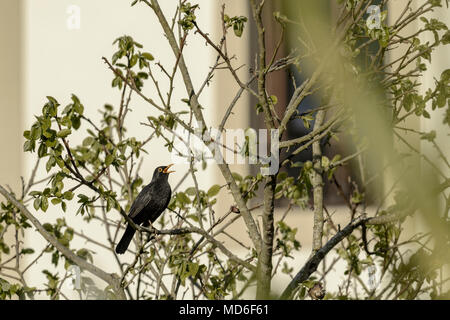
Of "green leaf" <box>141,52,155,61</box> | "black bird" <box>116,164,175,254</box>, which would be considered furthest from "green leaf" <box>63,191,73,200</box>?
"green leaf" <box>141,52,155,61</box>

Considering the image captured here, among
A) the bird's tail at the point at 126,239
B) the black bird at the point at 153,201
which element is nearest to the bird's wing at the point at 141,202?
the black bird at the point at 153,201

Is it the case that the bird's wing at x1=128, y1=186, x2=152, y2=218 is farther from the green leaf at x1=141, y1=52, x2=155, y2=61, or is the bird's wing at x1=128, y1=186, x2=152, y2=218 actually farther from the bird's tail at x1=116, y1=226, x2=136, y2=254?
the green leaf at x1=141, y1=52, x2=155, y2=61

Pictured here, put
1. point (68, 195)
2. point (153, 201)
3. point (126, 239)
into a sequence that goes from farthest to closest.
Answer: point (126, 239)
point (153, 201)
point (68, 195)

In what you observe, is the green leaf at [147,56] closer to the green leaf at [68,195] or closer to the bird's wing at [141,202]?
the bird's wing at [141,202]

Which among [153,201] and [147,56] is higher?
[147,56]

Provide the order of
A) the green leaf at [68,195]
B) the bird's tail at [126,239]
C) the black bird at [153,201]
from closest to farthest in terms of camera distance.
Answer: the green leaf at [68,195] → the black bird at [153,201] → the bird's tail at [126,239]

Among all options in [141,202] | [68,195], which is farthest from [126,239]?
[68,195]

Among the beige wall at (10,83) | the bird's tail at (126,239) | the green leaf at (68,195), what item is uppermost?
the beige wall at (10,83)

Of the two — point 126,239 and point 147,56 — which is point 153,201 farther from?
point 147,56

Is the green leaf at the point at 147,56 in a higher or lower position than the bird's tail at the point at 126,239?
higher

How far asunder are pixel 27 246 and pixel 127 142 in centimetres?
76
